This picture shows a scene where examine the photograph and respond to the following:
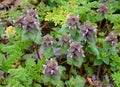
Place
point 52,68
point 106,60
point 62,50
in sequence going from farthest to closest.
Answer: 1. point 106,60
2. point 62,50
3. point 52,68

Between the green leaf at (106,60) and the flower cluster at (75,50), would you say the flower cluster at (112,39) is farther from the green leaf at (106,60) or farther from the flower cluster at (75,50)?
the flower cluster at (75,50)

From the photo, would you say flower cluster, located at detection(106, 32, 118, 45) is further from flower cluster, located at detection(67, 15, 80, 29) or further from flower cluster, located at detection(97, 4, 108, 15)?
flower cluster, located at detection(97, 4, 108, 15)

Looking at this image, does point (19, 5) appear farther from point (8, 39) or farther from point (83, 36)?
point (83, 36)

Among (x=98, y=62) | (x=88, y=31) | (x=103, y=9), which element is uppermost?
(x=103, y=9)

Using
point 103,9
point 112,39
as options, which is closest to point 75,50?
point 112,39

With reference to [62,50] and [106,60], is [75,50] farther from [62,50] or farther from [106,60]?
[106,60]

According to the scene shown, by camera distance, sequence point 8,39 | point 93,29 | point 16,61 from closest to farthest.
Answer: point 93,29, point 16,61, point 8,39

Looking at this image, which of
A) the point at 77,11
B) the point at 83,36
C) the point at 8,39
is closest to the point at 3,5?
the point at 8,39
